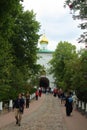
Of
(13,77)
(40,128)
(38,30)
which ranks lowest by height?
(40,128)

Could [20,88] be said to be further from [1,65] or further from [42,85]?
[42,85]

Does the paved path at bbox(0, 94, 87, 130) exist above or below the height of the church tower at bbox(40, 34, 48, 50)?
below

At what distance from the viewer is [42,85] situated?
125 m

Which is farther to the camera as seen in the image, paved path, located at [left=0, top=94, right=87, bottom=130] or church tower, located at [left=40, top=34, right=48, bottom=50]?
church tower, located at [left=40, top=34, right=48, bottom=50]

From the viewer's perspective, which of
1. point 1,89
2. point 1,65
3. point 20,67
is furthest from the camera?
point 20,67

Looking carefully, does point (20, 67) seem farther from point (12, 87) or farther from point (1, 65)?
point (1, 65)

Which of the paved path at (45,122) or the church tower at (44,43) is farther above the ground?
the church tower at (44,43)

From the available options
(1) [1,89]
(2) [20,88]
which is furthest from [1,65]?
(2) [20,88]

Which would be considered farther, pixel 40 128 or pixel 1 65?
pixel 1 65

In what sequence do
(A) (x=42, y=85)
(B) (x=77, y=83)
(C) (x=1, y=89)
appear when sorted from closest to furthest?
(C) (x=1, y=89) < (B) (x=77, y=83) < (A) (x=42, y=85)

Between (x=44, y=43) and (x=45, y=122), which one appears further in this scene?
(x=44, y=43)

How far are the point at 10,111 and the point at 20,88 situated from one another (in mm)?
10669

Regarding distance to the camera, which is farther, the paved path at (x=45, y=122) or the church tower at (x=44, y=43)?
the church tower at (x=44, y=43)

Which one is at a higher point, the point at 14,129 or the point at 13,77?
the point at 13,77
